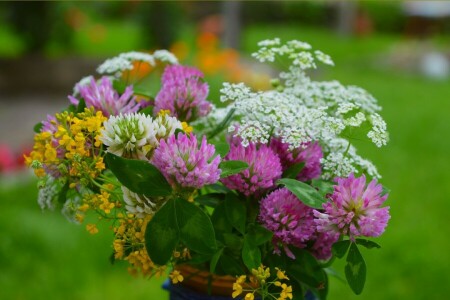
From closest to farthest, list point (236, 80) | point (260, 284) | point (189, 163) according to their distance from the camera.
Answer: point (189, 163) → point (260, 284) → point (236, 80)

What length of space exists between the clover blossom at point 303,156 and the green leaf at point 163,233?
198 mm

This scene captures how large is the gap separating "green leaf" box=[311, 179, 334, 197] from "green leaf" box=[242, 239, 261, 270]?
0.37 ft

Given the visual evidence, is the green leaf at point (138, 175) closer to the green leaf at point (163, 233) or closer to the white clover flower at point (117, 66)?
the green leaf at point (163, 233)

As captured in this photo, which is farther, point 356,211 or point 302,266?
point 302,266

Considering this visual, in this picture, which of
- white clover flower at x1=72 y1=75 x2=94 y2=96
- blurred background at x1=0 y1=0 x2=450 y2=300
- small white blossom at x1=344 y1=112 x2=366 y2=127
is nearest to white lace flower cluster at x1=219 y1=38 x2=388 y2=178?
small white blossom at x1=344 y1=112 x2=366 y2=127

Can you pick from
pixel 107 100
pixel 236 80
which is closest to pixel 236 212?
pixel 107 100

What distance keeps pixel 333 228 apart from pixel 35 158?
415 millimetres

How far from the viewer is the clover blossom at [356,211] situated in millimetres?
882

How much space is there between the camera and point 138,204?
3.06ft

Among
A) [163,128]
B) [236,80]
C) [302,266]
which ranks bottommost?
[236,80]

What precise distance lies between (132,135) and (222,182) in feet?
0.49

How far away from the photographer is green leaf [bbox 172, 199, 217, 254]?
0.90 m

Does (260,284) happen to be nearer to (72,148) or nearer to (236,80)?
(72,148)

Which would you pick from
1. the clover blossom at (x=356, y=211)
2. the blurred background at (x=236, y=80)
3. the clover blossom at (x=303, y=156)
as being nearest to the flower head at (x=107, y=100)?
the clover blossom at (x=303, y=156)
